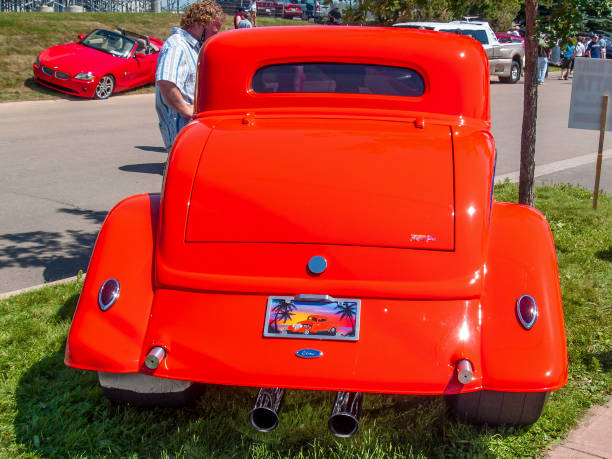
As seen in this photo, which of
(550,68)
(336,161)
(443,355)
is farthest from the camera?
(550,68)

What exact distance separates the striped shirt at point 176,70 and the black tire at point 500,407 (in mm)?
3833

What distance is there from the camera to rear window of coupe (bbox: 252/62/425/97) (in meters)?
4.50

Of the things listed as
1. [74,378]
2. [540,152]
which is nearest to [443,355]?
[74,378]

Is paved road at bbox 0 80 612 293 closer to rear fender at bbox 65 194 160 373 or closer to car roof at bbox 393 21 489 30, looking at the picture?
rear fender at bbox 65 194 160 373

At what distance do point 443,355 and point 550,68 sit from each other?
118 feet

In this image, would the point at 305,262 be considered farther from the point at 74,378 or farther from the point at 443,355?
the point at 74,378

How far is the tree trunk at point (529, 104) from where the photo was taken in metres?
6.93

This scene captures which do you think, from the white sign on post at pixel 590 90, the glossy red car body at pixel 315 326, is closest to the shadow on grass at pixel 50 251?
the glossy red car body at pixel 315 326

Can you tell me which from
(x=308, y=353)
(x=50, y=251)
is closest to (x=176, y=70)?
(x=50, y=251)

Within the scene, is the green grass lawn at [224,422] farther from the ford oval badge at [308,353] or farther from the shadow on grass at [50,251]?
the shadow on grass at [50,251]

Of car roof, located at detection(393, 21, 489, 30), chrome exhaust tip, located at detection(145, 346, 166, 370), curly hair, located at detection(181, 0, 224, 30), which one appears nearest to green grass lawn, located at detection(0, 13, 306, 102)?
car roof, located at detection(393, 21, 489, 30)

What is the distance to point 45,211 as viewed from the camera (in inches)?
315

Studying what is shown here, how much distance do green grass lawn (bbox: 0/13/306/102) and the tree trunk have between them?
13.1 m

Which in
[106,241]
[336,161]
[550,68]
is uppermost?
[336,161]
